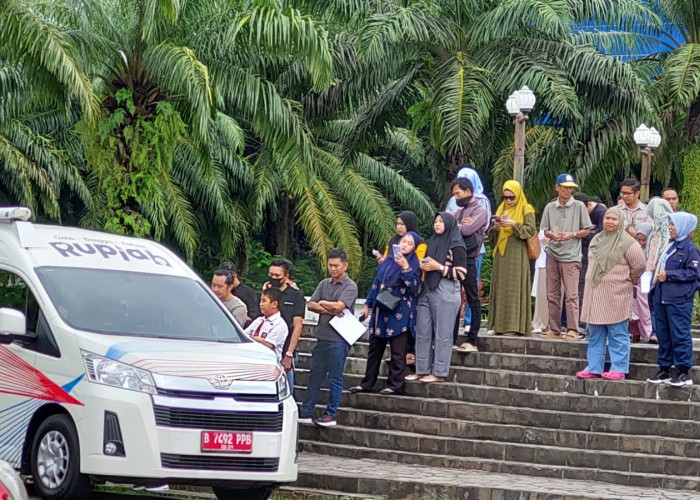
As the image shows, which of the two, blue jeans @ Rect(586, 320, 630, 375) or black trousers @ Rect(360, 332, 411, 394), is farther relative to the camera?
black trousers @ Rect(360, 332, 411, 394)

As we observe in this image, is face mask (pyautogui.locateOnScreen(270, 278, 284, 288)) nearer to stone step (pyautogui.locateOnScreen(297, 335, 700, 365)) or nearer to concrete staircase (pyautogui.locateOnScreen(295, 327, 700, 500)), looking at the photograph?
concrete staircase (pyautogui.locateOnScreen(295, 327, 700, 500))

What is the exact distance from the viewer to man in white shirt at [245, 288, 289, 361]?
13.7m

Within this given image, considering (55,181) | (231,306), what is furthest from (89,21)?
(55,181)

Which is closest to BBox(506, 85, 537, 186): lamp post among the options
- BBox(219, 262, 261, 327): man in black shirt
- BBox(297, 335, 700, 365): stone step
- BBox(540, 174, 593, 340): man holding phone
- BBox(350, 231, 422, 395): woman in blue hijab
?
BBox(540, 174, 593, 340): man holding phone

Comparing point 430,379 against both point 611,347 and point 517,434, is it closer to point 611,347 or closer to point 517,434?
point 517,434

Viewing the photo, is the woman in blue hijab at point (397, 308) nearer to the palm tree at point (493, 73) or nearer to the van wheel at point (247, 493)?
the van wheel at point (247, 493)

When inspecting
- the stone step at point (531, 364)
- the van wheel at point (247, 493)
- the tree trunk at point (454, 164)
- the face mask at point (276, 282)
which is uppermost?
the tree trunk at point (454, 164)

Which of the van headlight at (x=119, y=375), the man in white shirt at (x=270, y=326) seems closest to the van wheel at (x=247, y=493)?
the van headlight at (x=119, y=375)

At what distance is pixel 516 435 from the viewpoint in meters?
13.8

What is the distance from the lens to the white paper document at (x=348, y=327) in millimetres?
14133

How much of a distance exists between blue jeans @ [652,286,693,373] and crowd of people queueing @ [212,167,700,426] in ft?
0.04

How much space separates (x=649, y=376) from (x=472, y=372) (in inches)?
76.9

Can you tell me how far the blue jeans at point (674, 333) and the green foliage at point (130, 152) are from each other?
22.7 feet

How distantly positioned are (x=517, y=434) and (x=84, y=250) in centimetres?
505
